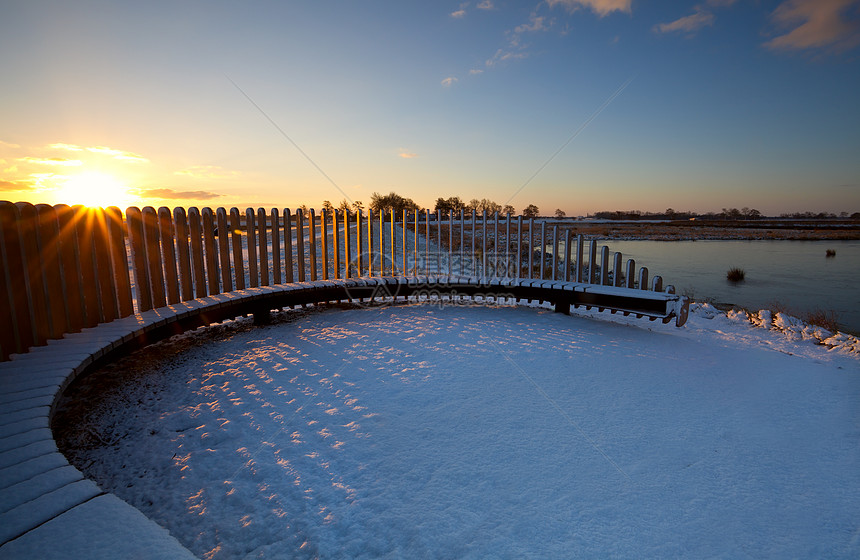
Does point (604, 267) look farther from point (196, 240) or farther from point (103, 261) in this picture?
point (103, 261)

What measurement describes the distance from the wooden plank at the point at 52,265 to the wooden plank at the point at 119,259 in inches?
25.8

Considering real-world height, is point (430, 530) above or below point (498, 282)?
below

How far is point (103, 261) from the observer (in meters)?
4.19

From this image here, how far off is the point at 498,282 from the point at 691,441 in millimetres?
4308

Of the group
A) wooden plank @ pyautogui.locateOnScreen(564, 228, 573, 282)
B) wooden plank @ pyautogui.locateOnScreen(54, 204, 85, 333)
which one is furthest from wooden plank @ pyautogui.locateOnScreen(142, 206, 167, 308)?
wooden plank @ pyautogui.locateOnScreen(564, 228, 573, 282)

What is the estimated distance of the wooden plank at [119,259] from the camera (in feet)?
14.2

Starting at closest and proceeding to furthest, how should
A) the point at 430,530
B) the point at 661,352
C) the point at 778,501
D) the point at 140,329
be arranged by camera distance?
1. the point at 430,530
2. the point at 778,501
3. the point at 140,329
4. the point at 661,352

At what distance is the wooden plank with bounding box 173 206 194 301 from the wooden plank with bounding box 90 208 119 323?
906mm

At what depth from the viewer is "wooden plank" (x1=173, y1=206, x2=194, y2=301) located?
16.9 ft

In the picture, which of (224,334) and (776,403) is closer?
(776,403)

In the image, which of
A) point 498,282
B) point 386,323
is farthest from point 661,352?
point 386,323

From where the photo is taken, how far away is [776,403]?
367 centimetres

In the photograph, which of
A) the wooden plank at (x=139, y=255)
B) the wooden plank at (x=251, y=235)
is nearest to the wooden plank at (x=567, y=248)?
the wooden plank at (x=251, y=235)

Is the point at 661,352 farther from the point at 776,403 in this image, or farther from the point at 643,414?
the point at 643,414
